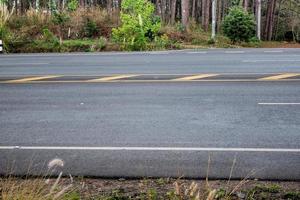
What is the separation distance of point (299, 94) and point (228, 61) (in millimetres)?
7739

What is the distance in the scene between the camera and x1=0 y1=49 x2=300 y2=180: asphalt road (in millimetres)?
5945

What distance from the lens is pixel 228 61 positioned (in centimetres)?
1836

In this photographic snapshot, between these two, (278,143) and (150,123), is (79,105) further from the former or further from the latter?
(278,143)

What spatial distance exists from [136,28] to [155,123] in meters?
19.5

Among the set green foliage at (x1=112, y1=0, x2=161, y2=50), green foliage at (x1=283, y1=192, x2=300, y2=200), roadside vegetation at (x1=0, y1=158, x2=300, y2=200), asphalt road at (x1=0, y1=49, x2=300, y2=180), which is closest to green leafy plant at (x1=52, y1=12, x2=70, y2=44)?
green foliage at (x1=112, y1=0, x2=161, y2=50)

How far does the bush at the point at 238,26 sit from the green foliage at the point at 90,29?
1021cm

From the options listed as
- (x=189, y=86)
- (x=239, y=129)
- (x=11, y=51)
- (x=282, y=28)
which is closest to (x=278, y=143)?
(x=239, y=129)

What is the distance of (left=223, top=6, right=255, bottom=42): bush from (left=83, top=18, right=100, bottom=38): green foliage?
10207mm

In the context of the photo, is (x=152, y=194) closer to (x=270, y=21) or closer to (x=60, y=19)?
(x=60, y=19)

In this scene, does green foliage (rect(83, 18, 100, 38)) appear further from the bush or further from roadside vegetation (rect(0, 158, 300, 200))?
roadside vegetation (rect(0, 158, 300, 200))

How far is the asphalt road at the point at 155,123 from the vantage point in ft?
19.5

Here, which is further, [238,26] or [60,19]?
[238,26]

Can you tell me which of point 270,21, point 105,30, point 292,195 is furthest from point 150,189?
point 270,21

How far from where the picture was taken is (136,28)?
27.2 m
